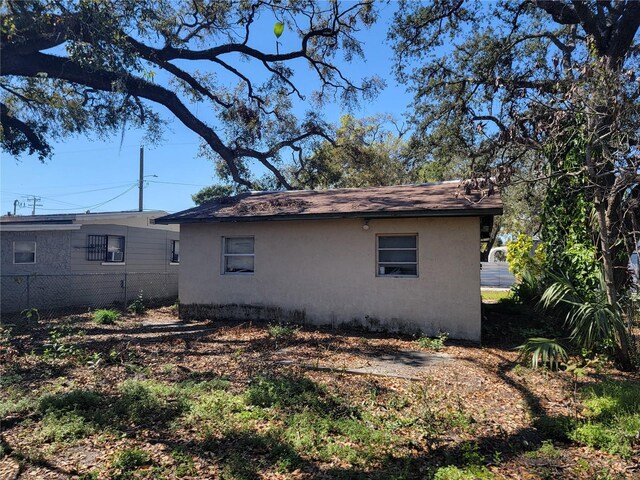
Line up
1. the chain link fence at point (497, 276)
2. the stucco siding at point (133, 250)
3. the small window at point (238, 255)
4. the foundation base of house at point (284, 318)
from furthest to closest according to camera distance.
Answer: the chain link fence at point (497, 276) → the stucco siding at point (133, 250) → the small window at point (238, 255) → the foundation base of house at point (284, 318)

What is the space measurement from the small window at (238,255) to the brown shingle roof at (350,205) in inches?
31.5

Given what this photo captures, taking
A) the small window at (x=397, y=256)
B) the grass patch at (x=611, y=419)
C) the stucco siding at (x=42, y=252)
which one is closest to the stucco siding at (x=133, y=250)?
the stucco siding at (x=42, y=252)

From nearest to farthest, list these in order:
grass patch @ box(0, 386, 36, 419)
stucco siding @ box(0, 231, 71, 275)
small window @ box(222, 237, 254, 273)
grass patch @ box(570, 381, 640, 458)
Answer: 1. grass patch @ box(570, 381, 640, 458)
2. grass patch @ box(0, 386, 36, 419)
3. small window @ box(222, 237, 254, 273)
4. stucco siding @ box(0, 231, 71, 275)

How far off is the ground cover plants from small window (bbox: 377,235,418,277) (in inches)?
104

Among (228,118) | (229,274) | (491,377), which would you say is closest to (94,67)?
(229,274)

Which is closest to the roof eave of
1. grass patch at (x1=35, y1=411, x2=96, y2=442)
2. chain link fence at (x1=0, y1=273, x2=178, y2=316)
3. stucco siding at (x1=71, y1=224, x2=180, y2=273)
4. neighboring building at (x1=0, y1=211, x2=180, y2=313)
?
neighboring building at (x1=0, y1=211, x2=180, y2=313)

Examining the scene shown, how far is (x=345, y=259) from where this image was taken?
9.70m

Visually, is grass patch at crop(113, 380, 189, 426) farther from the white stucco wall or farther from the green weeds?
the white stucco wall

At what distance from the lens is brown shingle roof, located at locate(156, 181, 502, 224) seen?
8469mm

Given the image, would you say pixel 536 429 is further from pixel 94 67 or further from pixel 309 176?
pixel 309 176

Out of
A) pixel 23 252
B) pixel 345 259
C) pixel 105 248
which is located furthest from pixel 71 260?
pixel 345 259

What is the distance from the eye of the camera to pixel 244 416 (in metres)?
4.41

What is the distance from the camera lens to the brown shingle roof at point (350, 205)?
333 inches

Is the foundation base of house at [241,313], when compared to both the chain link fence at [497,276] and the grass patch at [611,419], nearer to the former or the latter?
the grass patch at [611,419]
